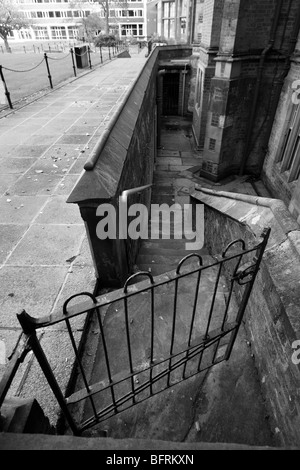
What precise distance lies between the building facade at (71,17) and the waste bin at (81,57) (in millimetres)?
40080

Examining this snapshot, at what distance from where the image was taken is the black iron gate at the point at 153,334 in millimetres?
1646

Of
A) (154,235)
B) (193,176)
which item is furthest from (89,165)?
(193,176)

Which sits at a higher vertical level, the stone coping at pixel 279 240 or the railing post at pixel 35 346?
the railing post at pixel 35 346

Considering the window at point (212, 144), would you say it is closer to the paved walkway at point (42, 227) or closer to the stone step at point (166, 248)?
the paved walkway at point (42, 227)

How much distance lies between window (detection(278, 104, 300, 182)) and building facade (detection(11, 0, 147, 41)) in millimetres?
51214

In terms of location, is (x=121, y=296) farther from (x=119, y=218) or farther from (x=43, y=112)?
(x=43, y=112)

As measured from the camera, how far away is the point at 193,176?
11.1 m

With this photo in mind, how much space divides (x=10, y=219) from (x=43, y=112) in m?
5.53

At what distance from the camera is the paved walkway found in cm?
242

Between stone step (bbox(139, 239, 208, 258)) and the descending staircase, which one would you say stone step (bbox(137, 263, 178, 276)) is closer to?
the descending staircase

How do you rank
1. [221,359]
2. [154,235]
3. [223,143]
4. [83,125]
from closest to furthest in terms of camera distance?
[221,359]
[154,235]
[83,125]
[223,143]

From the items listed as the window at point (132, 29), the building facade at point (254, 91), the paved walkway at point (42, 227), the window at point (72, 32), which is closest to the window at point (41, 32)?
the window at point (72, 32)

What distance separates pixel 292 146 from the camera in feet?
26.5

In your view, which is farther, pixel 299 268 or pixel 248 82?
pixel 248 82
